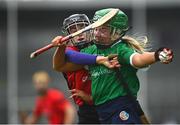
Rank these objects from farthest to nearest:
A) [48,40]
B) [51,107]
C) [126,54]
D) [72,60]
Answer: [48,40] < [51,107] < [72,60] < [126,54]

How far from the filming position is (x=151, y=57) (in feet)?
20.3

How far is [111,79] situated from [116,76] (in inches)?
2.0

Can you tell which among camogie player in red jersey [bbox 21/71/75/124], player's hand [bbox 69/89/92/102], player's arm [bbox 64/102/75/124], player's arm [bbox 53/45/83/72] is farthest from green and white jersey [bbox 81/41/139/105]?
camogie player in red jersey [bbox 21/71/75/124]

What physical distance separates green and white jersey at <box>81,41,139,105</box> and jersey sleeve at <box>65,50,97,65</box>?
0.07 meters

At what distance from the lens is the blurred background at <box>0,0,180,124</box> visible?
602 inches

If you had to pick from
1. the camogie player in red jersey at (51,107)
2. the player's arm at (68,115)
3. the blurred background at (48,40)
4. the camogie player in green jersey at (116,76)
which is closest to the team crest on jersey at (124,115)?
the camogie player in green jersey at (116,76)

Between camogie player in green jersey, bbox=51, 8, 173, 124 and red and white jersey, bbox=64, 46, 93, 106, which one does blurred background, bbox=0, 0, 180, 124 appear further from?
camogie player in green jersey, bbox=51, 8, 173, 124

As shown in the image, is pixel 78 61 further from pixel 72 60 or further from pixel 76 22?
pixel 76 22

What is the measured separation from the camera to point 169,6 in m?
15.4

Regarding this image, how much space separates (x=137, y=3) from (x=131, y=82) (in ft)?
28.9

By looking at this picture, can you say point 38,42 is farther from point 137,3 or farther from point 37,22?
point 137,3

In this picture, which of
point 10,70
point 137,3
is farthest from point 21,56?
point 137,3

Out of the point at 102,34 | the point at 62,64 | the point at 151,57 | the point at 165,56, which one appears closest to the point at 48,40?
the point at 62,64

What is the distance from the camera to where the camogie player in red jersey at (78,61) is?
666 centimetres
